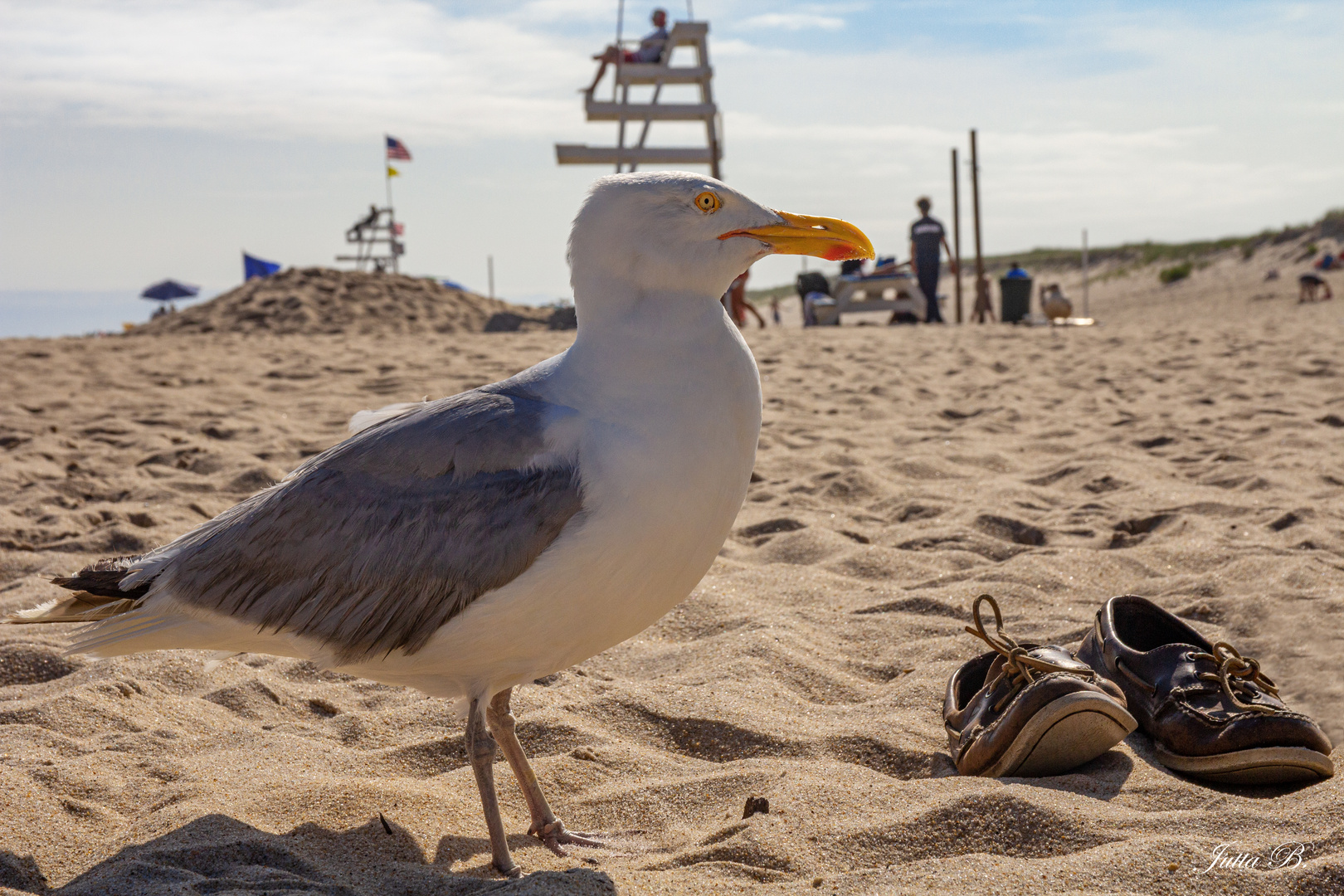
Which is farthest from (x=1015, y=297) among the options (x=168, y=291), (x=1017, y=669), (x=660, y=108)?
(x=168, y=291)

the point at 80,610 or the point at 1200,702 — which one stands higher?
the point at 80,610

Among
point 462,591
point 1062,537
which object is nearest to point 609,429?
point 462,591

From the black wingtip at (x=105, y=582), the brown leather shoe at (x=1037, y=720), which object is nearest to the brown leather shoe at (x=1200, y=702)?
the brown leather shoe at (x=1037, y=720)

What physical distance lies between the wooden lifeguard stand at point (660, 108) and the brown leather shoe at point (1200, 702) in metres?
16.3

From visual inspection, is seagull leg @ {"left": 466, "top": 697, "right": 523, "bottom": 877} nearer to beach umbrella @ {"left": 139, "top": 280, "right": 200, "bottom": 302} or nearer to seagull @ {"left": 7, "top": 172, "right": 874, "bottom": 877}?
seagull @ {"left": 7, "top": 172, "right": 874, "bottom": 877}

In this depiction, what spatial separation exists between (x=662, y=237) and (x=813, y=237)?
375 millimetres

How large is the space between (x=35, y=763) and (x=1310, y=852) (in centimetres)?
278

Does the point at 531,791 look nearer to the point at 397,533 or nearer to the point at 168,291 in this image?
the point at 397,533

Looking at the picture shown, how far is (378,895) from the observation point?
6.84 ft

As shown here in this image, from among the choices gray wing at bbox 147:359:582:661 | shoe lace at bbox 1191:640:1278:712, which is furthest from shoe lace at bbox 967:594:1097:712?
gray wing at bbox 147:359:582:661

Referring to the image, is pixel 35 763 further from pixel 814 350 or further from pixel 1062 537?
pixel 814 350

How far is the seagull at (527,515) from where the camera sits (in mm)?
2209

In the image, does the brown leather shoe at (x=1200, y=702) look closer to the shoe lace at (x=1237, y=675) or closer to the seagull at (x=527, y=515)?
the shoe lace at (x=1237, y=675)

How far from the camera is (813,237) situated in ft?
8.29
